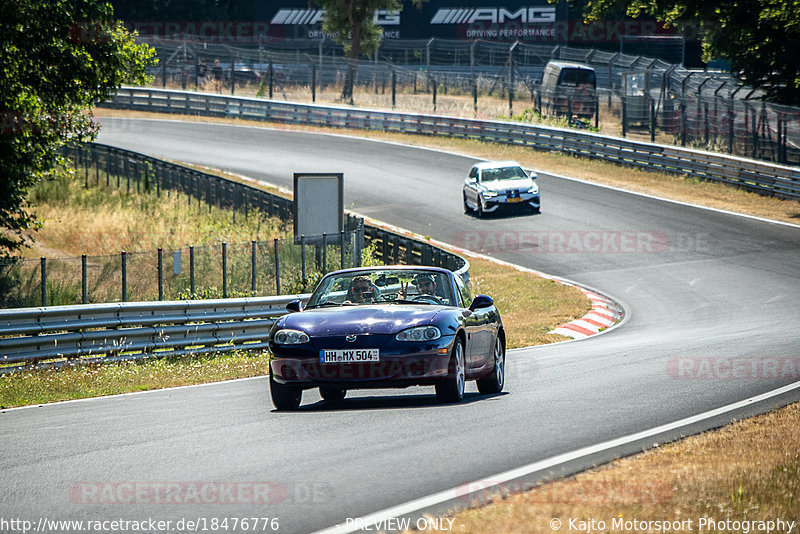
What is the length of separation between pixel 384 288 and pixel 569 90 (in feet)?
131

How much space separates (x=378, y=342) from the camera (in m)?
9.59

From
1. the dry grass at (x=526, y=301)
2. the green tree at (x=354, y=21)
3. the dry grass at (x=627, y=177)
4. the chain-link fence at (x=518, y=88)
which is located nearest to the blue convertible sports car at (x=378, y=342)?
the dry grass at (x=526, y=301)

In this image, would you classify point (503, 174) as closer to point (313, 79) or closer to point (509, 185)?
point (509, 185)

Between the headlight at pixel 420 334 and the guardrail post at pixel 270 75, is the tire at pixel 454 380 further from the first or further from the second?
the guardrail post at pixel 270 75

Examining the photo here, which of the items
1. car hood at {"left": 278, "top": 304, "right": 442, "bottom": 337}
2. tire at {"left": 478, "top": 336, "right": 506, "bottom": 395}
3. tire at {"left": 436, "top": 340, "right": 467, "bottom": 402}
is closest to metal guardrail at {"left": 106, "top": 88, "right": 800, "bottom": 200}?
tire at {"left": 478, "top": 336, "right": 506, "bottom": 395}

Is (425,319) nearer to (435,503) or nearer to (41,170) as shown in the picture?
(435,503)

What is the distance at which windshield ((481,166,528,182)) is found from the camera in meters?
33.3

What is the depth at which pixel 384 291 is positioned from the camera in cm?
1084

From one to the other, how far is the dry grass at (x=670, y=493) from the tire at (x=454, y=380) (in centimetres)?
254

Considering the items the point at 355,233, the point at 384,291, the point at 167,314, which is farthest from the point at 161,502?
the point at 355,233

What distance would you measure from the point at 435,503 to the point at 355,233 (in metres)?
17.0

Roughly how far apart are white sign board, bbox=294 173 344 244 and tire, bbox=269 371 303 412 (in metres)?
12.8

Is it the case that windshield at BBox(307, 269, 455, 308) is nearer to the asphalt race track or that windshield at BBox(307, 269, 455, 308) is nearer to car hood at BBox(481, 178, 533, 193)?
the asphalt race track

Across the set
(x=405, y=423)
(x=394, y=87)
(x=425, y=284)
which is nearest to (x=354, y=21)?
(x=394, y=87)
